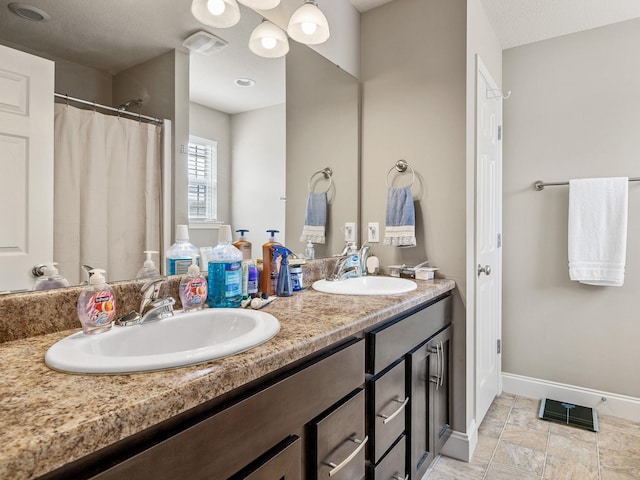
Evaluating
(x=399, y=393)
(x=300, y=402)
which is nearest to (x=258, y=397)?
(x=300, y=402)

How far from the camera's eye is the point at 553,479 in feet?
5.73

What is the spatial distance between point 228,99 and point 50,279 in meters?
0.86

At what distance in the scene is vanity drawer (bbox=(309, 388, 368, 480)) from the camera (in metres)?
0.91

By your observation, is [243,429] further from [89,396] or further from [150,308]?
[150,308]

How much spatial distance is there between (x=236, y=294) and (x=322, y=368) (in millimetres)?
426

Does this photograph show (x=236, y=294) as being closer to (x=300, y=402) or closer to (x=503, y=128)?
(x=300, y=402)

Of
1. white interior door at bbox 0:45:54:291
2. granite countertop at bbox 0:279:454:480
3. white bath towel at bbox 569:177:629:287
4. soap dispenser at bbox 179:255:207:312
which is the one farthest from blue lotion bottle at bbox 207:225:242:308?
white bath towel at bbox 569:177:629:287

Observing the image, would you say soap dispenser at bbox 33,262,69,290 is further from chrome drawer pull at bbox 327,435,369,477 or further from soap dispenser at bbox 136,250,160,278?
chrome drawer pull at bbox 327,435,369,477

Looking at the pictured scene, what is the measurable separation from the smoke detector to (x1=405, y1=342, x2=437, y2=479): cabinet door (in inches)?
53.0

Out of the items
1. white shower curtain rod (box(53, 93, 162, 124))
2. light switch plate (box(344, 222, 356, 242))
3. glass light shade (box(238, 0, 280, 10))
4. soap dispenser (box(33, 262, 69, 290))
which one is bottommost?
soap dispenser (box(33, 262, 69, 290))

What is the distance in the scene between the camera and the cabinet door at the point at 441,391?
166cm

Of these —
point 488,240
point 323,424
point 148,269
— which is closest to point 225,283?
point 148,269

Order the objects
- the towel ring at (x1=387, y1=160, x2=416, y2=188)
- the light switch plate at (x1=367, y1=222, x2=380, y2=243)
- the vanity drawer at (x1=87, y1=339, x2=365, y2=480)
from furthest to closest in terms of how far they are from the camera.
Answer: the light switch plate at (x1=367, y1=222, x2=380, y2=243) → the towel ring at (x1=387, y1=160, x2=416, y2=188) → the vanity drawer at (x1=87, y1=339, x2=365, y2=480)

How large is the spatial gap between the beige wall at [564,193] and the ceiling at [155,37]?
39 centimetres
